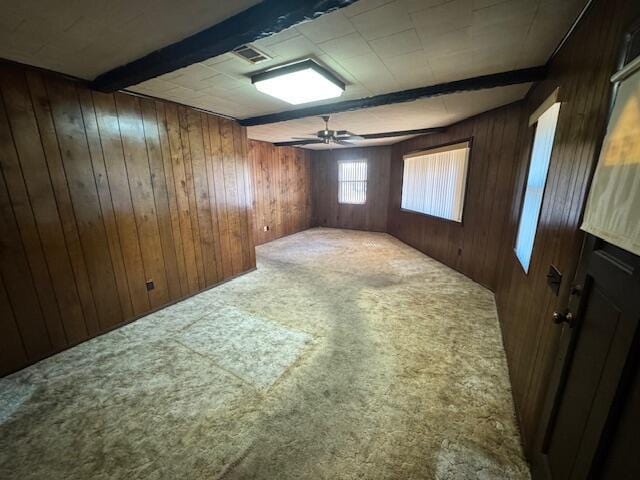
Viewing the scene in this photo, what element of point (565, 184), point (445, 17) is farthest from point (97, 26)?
point (565, 184)

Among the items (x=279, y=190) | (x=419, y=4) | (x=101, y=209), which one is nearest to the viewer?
(x=419, y=4)

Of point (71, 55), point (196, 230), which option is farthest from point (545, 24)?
point (196, 230)

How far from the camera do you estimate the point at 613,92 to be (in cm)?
90

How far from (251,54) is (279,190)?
182 inches

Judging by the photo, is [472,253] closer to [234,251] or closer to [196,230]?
[234,251]

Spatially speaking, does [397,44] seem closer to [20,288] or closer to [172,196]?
[172,196]

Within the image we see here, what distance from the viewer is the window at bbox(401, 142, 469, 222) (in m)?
3.82

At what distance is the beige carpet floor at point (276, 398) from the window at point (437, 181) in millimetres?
1744

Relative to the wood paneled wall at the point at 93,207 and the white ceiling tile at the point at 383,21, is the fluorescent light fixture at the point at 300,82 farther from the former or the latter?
the wood paneled wall at the point at 93,207

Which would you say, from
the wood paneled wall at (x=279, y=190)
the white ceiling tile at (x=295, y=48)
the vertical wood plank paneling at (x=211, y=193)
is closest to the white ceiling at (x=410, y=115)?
the wood paneled wall at (x=279, y=190)

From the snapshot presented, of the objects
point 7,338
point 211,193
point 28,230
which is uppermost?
point 211,193

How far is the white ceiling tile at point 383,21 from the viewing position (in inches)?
51.0

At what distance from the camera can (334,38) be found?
1544 millimetres

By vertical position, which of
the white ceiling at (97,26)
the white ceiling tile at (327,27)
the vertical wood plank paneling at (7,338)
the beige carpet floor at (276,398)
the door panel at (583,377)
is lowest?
the beige carpet floor at (276,398)
